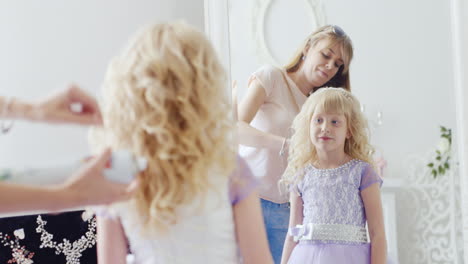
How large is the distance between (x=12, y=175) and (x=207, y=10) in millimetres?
915

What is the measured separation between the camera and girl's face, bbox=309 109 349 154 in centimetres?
125

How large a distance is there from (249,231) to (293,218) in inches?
22.2

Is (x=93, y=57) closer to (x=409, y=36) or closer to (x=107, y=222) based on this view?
(x=107, y=222)

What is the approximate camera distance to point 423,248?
1495mm

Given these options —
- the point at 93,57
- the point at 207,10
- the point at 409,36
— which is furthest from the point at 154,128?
the point at 409,36

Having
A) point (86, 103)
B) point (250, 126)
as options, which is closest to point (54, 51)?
point (250, 126)

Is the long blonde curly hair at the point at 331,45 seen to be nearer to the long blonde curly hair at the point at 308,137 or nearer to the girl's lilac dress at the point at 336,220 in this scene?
the long blonde curly hair at the point at 308,137

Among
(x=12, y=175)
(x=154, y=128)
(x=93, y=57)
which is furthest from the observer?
(x=93, y=57)

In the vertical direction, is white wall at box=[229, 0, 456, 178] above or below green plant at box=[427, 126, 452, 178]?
above

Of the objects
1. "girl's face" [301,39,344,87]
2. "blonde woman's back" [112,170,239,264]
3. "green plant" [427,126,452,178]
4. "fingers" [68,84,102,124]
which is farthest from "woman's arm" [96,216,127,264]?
"green plant" [427,126,452,178]

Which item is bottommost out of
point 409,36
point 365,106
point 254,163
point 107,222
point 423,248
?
point 423,248

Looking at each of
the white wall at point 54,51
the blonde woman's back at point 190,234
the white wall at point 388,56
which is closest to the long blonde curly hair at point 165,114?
the blonde woman's back at point 190,234

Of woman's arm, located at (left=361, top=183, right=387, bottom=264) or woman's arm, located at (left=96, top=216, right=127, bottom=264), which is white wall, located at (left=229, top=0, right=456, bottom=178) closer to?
woman's arm, located at (left=361, top=183, right=387, bottom=264)

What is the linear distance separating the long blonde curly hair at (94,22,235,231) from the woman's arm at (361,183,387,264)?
2.03 ft
